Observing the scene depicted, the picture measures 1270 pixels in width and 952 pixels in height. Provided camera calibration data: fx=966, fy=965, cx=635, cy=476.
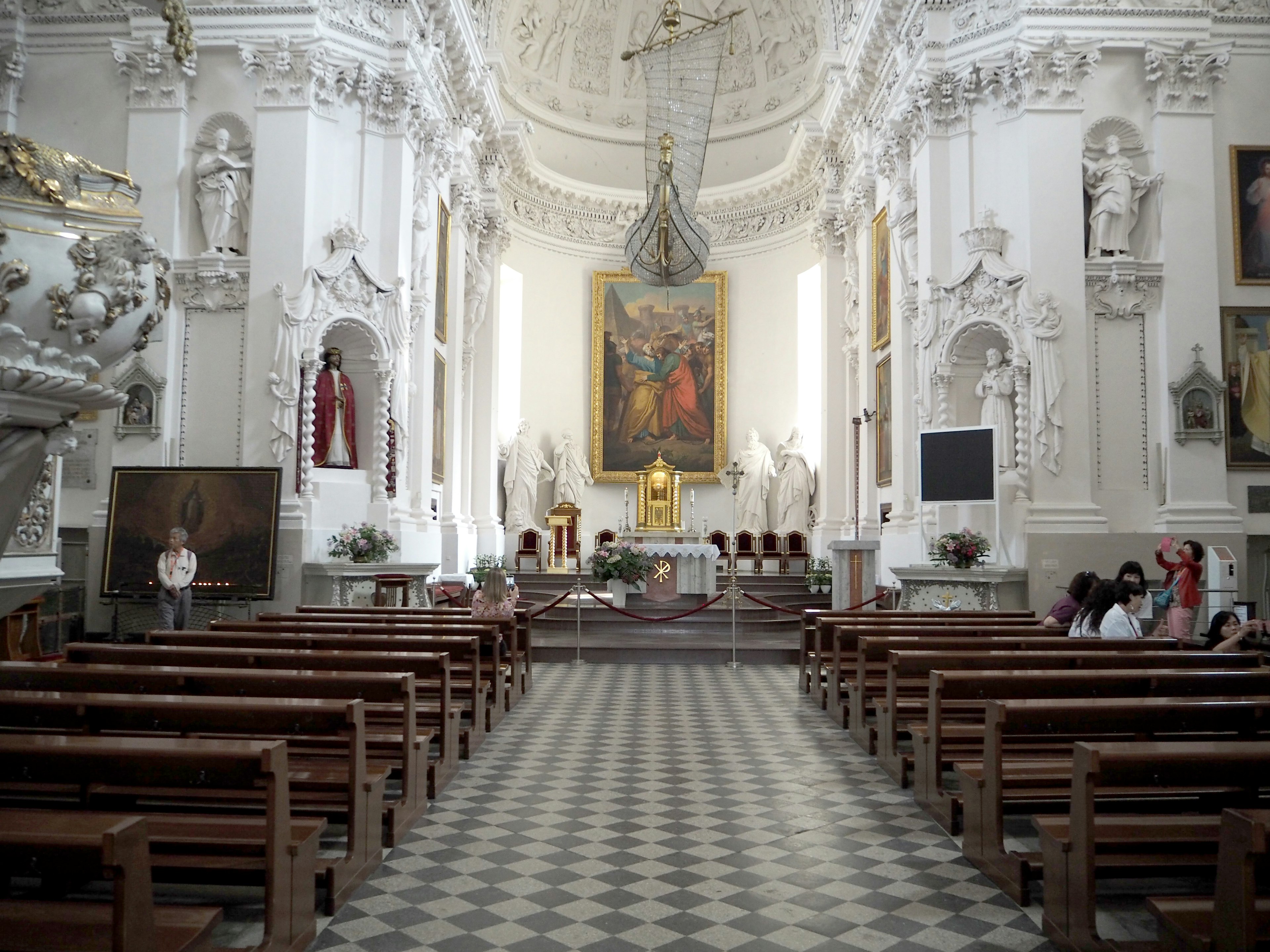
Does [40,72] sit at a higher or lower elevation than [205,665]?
higher

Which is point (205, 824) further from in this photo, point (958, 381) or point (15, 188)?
point (958, 381)

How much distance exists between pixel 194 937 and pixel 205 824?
897mm

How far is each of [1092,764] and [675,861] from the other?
2007mm

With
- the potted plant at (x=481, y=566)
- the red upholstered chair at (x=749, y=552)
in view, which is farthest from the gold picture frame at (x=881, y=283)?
the potted plant at (x=481, y=566)

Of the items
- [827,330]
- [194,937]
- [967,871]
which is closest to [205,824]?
[194,937]

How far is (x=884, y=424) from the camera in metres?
16.3

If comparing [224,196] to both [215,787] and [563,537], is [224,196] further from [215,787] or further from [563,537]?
[215,787]

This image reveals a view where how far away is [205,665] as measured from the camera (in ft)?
17.9

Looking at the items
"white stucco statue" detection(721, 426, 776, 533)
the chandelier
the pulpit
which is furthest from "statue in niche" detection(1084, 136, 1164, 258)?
the pulpit

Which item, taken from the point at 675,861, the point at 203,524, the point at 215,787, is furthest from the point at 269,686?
the point at 203,524

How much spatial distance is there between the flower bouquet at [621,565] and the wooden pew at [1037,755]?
8921 millimetres

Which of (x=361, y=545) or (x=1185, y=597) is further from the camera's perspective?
(x=361, y=545)

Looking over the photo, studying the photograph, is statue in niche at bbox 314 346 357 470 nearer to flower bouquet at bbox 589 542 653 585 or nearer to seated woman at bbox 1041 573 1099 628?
flower bouquet at bbox 589 542 653 585

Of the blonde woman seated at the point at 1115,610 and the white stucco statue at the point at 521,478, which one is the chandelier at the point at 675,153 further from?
the blonde woman seated at the point at 1115,610
